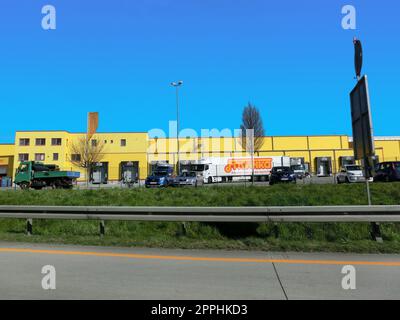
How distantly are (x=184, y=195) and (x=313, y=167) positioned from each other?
5648 centimetres

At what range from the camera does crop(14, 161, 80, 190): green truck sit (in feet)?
110

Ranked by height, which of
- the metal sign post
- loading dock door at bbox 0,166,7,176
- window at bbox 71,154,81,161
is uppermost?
window at bbox 71,154,81,161

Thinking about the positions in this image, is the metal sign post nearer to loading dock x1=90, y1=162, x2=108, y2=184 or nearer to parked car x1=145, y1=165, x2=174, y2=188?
parked car x1=145, y1=165, x2=174, y2=188

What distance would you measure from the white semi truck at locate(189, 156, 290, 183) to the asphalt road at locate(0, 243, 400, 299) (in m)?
37.6

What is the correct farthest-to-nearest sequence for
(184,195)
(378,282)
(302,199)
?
(184,195), (302,199), (378,282)

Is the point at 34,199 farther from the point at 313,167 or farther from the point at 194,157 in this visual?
the point at 313,167

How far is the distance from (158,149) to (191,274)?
63.3m

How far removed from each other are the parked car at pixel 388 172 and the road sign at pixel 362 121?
1418 cm

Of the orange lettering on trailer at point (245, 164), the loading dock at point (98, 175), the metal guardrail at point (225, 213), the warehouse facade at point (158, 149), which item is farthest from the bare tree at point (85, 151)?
the metal guardrail at point (225, 213)

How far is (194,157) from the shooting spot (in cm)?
6575

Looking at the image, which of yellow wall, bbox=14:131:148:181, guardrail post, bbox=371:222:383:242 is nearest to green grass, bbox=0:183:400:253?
guardrail post, bbox=371:222:383:242

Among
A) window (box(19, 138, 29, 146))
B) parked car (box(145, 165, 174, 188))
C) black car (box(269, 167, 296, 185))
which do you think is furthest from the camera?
window (box(19, 138, 29, 146))

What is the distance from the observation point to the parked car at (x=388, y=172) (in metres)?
21.9

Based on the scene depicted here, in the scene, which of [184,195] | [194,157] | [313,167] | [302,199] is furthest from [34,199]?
[313,167]
